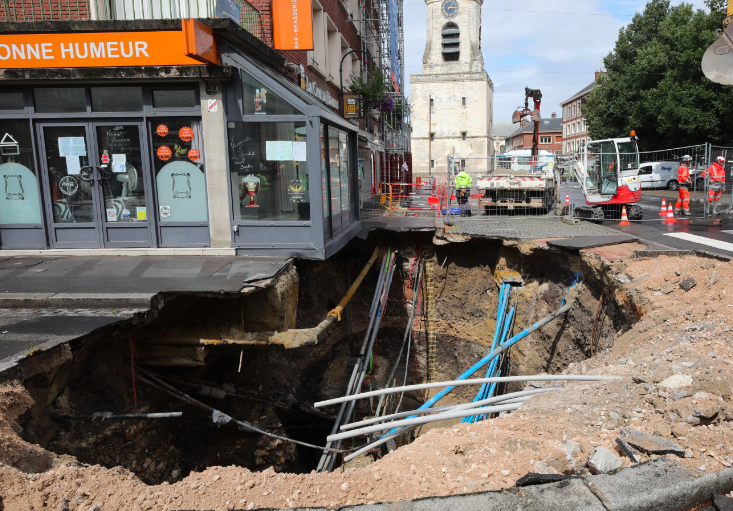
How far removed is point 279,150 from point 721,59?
287 inches

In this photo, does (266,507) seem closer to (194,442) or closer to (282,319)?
(282,319)

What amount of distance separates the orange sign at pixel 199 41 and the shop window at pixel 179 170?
1.10 metres

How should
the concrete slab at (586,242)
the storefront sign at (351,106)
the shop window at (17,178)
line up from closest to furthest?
1. the shop window at (17,178)
2. the concrete slab at (586,242)
3. the storefront sign at (351,106)

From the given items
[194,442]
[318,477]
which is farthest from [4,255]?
[318,477]

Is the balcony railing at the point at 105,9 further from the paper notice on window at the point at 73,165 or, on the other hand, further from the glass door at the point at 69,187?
the paper notice on window at the point at 73,165

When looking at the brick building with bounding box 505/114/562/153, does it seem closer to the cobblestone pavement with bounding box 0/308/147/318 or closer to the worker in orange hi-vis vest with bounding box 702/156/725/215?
the worker in orange hi-vis vest with bounding box 702/156/725/215

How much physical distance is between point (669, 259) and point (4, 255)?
10.8 m

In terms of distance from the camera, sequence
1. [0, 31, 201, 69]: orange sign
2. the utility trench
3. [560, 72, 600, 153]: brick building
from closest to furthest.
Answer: the utility trench, [0, 31, 201, 69]: orange sign, [560, 72, 600, 153]: brick building

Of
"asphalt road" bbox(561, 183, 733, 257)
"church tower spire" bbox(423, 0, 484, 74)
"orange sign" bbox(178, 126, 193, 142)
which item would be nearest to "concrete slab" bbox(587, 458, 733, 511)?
"asphalt road" bbox(561, 183, 733, 257)

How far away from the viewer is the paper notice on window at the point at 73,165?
26.2 feet

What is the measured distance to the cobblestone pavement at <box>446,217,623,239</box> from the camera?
1220 cm

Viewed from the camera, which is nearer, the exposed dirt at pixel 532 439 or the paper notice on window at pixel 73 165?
the exposed dirt at pixel 532 439

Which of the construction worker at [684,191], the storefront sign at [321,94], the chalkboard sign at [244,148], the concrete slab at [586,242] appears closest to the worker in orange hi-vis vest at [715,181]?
the construction worker at [684,191]

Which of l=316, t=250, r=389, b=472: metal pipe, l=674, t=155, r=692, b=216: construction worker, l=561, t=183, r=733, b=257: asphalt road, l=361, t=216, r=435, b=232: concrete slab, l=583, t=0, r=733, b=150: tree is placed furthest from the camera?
l=583, t=0, r=733, b=150: tree
